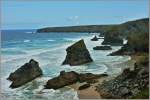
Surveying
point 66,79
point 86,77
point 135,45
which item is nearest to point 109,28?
point 135,45

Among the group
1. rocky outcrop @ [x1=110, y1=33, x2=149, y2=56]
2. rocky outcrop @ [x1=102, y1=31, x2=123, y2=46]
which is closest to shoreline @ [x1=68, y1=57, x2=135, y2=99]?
rocky outcrop @ [x1=110, y1=33, x2=149, y2=56]

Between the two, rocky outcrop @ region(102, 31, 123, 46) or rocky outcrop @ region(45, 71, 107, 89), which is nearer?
rocky outcrop @ region(45, 71, 107, 89)

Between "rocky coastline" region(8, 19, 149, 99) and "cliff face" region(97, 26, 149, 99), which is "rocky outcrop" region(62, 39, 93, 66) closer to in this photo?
"rocky coastline" region(8, 19, 149, 99)

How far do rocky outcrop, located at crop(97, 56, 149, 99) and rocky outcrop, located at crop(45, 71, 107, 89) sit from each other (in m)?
0.15

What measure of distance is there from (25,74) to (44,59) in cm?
26

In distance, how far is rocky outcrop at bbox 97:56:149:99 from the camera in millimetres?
4277

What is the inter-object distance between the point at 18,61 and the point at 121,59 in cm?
111

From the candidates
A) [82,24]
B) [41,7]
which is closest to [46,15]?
[41,7]

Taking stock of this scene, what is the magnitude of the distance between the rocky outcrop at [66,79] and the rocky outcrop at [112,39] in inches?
15.1

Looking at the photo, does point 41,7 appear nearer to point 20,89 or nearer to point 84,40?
point 84,40

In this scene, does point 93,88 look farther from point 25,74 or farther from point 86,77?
point 25,74

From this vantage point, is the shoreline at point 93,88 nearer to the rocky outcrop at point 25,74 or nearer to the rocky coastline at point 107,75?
the rocky coastline at point 107,75

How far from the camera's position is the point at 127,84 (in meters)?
4.34

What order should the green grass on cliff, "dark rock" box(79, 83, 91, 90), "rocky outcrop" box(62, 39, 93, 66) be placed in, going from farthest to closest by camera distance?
"rocky outcrop" box(62, 39, 93, 66), "dark rock" box(79, 83, 91, 90), the green grass on cliff
